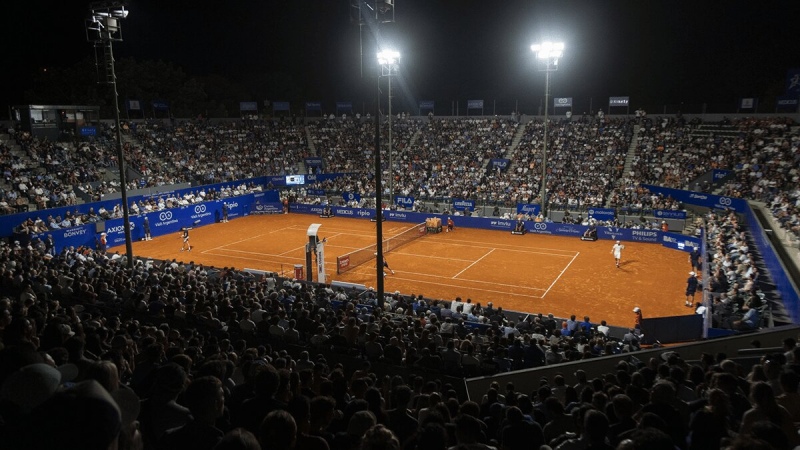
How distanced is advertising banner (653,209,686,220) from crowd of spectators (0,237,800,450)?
2354 centimetres

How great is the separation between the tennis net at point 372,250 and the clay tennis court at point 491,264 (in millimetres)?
540

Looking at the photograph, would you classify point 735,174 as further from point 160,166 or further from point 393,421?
point 160,166

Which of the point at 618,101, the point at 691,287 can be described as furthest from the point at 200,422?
the point at 618,101

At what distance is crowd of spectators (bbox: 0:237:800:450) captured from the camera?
3.49m

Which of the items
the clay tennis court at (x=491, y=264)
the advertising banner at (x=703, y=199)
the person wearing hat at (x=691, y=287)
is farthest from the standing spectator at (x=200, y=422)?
the advertising banner at (x=703, y=199)

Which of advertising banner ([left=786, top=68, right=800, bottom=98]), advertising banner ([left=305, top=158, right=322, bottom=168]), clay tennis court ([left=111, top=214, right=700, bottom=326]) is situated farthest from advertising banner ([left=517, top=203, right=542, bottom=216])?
advertising banner ([left=305, top=158, right=322, bottom=168])

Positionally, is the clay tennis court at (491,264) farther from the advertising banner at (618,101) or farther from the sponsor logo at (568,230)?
the advertising banner at (618,101)

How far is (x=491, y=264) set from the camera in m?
30.9

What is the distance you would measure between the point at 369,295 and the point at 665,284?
15.8 meters

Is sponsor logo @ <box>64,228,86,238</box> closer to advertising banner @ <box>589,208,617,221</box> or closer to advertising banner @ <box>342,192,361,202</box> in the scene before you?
advertising banner @ <box>342,192,361,202</box>

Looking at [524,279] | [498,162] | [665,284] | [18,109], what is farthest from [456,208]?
[18,109]

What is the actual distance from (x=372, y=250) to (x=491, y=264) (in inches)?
294

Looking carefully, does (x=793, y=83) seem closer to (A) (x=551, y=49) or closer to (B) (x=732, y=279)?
(A) (x=551, y=49)

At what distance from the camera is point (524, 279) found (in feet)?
91.5
